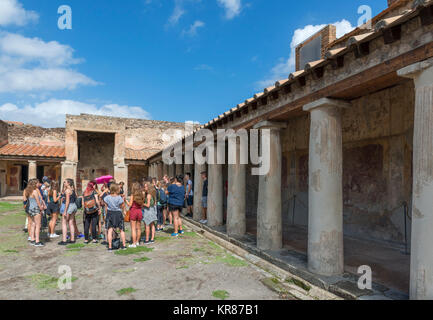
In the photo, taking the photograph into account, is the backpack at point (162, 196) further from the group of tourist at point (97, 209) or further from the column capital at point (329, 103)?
the column capital at point (329, 103)

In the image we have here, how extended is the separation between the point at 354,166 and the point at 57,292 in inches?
262

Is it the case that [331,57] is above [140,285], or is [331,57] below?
above

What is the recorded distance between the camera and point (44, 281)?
14.7ft

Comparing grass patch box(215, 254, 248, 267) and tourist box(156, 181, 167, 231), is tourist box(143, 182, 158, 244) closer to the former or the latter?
tourist box(156, 181, 167, 231)

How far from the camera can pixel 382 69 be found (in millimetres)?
3555

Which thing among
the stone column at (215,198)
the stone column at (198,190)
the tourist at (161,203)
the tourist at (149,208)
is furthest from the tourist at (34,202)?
the stone column at (198,190)

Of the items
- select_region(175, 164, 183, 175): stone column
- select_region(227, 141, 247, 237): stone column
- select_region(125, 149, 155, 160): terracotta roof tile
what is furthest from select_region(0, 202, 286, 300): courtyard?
select_region(125, 149, 155, 160): terracotta roof tile

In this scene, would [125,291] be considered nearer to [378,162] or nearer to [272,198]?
[272,198]

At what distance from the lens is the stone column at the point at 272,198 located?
6.04m

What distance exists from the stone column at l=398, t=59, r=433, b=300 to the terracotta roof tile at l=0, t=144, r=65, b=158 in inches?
831

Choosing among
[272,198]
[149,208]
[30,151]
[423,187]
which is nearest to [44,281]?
[149,208]
